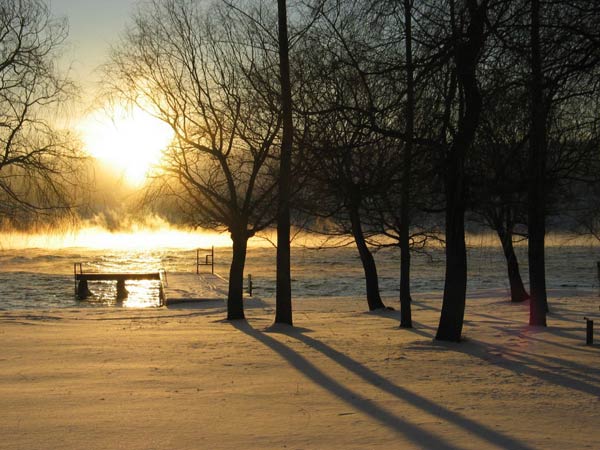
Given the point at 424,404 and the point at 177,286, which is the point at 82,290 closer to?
the point at 177,286

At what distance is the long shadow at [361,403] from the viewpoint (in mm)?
Answer: 6207

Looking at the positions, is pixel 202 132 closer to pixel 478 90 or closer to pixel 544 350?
pixel 478 90

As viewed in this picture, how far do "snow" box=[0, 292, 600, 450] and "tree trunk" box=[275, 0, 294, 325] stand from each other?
2.32 m

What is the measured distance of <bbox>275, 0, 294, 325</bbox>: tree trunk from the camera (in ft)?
50.5

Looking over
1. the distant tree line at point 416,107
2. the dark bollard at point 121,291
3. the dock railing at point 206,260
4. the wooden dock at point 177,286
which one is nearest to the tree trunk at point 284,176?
the distant tree line at point 416,107

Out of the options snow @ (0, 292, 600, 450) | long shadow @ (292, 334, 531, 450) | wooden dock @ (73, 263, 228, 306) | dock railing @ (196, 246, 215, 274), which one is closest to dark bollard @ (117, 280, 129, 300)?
wooden dock @ (73, 263, 228, 306)

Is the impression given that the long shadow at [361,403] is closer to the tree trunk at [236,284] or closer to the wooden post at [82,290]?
the tree trunk at [236,284]

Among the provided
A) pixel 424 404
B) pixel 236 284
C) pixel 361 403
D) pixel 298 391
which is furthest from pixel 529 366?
pixel 236 284

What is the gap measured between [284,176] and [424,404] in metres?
8.83

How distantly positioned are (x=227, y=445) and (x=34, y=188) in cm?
1207

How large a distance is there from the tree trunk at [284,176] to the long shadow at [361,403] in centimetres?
400

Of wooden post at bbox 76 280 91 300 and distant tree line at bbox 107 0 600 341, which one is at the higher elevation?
distant tree line at bbox 107 0 600 341

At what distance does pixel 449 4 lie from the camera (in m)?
9.55

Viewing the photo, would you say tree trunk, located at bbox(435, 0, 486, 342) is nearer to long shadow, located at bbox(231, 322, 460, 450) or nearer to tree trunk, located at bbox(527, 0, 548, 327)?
tree trunk, located at bbox(527, 0, 548, 327)
